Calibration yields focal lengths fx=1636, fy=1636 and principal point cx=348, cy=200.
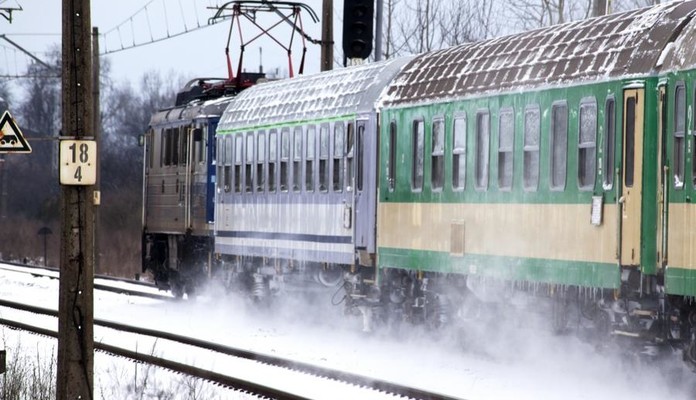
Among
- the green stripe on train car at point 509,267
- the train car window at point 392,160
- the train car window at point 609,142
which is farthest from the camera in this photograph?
the train car window at point 392,160

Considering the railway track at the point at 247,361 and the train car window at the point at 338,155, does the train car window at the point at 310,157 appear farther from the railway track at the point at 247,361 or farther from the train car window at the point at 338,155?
the railway track at the point at 247,361

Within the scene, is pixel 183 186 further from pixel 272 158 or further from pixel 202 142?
pixel 272 158

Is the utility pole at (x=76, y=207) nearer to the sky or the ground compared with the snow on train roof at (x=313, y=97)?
nearer to the ground

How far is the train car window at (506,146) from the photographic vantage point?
59.7 ft

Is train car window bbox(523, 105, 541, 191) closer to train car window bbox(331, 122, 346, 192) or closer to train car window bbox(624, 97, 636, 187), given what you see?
train car window bbox(624, 97, 636, 187)

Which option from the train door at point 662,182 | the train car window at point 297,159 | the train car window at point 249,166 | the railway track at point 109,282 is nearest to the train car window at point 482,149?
the train door at point 662,182

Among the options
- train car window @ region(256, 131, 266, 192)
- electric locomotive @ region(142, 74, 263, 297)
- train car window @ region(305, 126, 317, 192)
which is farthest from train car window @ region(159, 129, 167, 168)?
train car window @ region(305, 126, 317, 192)

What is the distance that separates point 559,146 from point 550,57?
3.71ft

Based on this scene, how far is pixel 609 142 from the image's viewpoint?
52.4ft

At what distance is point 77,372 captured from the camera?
1335cm

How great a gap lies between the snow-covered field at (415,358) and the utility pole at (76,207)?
975 mm

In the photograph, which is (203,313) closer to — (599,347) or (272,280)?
(272,280)

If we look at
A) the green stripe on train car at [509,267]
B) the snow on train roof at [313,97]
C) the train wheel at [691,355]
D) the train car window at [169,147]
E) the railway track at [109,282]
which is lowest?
the railway track at [109,282]

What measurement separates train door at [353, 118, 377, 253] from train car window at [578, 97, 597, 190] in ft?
18.1
